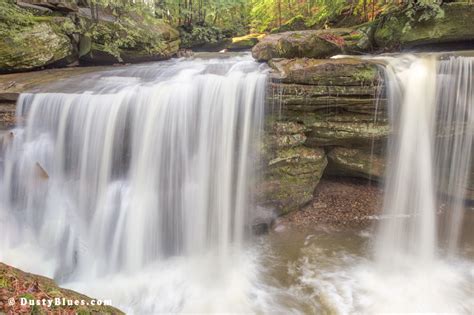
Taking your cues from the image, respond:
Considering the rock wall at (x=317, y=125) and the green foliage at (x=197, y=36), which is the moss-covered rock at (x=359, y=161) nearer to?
the rock wall at (x=317, y=125)

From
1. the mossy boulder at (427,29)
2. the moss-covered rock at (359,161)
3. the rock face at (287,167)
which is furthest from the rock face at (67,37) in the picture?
the mossy boulder at (427,29)

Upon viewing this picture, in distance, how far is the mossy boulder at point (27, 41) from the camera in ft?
24.0

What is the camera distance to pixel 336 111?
5.73 metres

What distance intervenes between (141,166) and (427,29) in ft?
23.6

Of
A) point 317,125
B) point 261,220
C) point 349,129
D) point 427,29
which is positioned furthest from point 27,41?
point 427,29

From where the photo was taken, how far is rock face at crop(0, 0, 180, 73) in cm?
745

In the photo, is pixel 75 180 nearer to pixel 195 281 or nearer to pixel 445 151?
pixel 195 281

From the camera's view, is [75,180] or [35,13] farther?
[35,13]

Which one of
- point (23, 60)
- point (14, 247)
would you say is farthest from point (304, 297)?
point (23, 60)

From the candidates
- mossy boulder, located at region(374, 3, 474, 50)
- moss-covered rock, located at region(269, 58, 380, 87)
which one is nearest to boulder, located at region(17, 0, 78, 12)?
moss-covered rock, located at region(269, 58, 380, 87)

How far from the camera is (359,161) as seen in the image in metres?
6.33

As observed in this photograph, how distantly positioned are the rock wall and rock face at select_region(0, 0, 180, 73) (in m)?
5.76

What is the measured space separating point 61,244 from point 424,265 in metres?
6.52

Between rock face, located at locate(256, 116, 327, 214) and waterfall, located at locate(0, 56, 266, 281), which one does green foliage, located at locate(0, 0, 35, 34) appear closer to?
waterfall, located at locate(0, 56, 266, 281)
